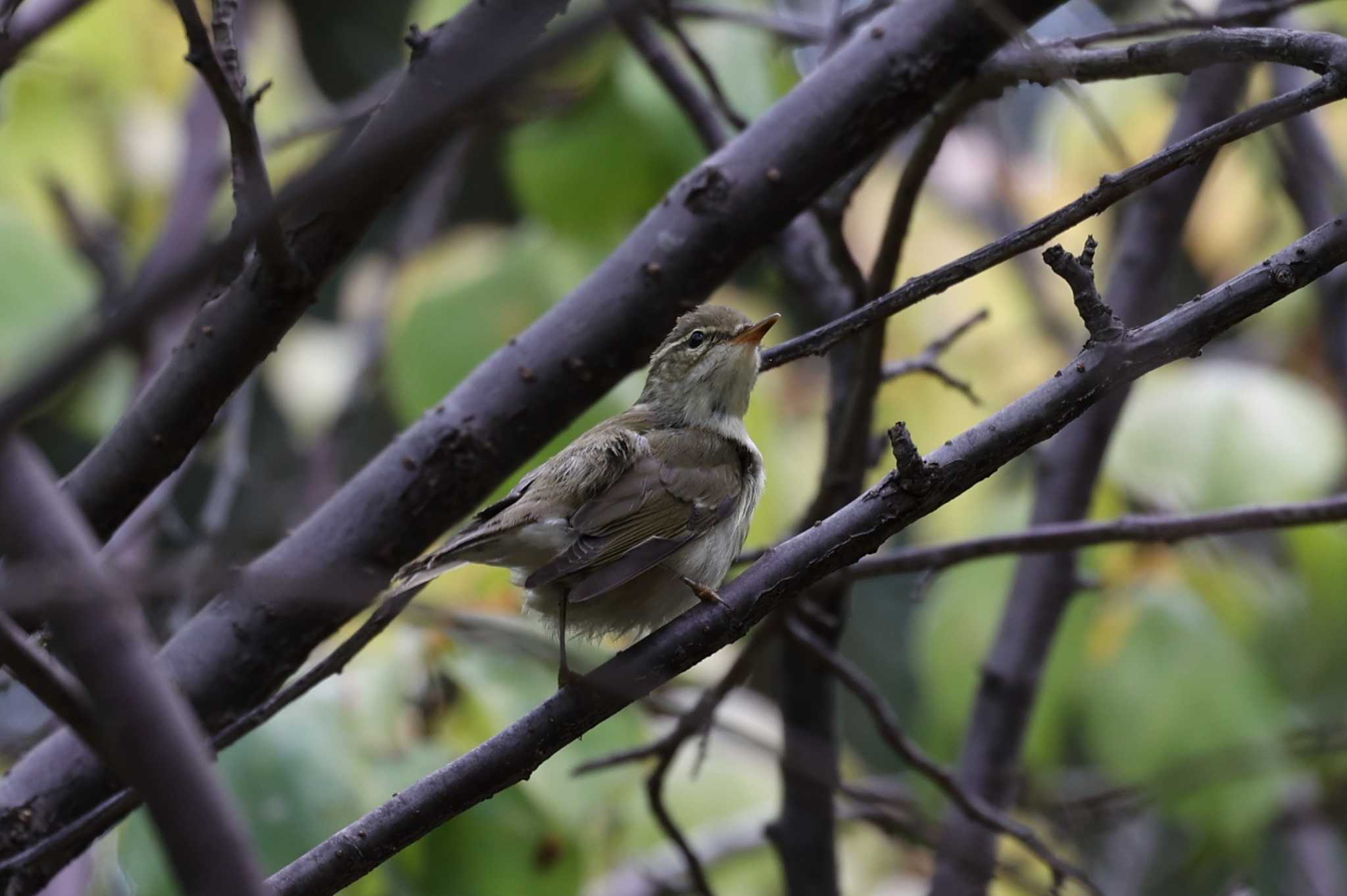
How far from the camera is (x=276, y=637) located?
2.60 meters

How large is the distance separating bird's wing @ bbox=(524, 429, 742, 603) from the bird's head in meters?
0.26

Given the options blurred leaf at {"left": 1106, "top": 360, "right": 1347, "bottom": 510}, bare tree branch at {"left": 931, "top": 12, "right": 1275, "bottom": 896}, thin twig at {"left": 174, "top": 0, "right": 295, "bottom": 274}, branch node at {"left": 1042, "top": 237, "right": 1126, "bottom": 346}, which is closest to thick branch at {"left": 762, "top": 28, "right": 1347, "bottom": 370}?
branch node at {"left": 1042, "top": 237, "right": 1126, "bottom": 346}

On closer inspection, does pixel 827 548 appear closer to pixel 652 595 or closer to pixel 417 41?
pixel 652 595

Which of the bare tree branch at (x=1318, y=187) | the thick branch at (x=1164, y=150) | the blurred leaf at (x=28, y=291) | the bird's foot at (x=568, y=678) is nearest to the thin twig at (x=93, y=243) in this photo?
the blurred leaf at (x=28, y=291)

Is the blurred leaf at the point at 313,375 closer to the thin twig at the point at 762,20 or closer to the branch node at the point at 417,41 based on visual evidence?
the thin twig at the point at 762,20

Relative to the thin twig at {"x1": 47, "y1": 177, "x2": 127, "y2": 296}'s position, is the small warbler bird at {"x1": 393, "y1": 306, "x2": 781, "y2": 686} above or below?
below

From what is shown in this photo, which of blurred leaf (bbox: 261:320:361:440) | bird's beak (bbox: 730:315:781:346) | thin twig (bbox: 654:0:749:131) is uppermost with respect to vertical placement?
blurred leaf (bbox: 261:320:361:440)

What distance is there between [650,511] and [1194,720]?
1671 millimetres

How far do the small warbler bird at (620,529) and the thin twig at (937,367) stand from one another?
0.40m

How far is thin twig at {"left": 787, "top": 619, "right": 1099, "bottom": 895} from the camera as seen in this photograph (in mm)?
2619

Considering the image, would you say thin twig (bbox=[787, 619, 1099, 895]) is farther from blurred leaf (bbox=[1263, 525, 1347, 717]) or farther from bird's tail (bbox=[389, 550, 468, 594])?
blurred leaf (bbox=[1263, 525, 1347, 717])

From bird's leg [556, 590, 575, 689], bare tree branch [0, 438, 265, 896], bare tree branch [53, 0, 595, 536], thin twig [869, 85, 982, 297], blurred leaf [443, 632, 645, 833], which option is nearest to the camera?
bare tree branch [0, 438, 265, 896]

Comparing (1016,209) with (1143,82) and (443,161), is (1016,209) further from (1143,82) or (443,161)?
(443,161)

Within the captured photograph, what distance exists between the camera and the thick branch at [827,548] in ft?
5.56
